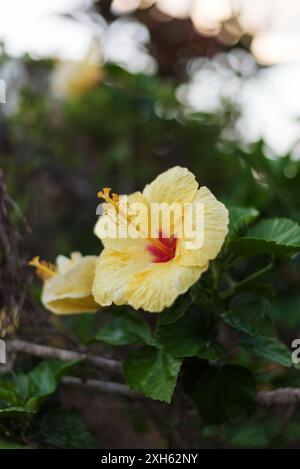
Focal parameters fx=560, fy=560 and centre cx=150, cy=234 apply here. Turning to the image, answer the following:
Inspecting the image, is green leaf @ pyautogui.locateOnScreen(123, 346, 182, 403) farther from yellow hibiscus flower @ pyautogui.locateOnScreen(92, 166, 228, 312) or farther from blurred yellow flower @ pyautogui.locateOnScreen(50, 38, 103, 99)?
blurred yellow flower @ pyautogui.locateOnScreen(50, 38, 103, 99)

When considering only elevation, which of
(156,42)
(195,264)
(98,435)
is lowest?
(98,435)

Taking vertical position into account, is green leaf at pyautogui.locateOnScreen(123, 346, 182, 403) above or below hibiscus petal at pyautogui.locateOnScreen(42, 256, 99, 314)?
below

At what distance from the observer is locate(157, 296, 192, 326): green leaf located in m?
0.99

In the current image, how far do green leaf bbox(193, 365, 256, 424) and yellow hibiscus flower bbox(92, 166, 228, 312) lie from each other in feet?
0.87

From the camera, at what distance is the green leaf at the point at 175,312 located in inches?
38.9

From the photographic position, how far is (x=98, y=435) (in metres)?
1.88

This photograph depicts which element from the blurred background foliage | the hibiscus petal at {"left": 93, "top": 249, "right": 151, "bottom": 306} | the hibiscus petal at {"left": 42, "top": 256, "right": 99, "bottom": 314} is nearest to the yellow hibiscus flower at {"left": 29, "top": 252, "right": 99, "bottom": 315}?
the hibiscus petal at {"left": 42, "top": 256, "right": 99, "bottom": 314}

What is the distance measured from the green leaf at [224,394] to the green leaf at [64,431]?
0.25m

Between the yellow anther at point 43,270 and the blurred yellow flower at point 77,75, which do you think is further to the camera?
the blurred yellow flower at point 77,75

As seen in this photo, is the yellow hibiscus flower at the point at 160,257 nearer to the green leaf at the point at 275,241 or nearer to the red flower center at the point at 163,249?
the red flower center at the point at 163,249

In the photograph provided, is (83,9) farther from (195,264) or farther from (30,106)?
(195,264)

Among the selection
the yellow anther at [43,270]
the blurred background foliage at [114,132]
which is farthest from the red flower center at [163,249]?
the blurred background foliage at [114,132]

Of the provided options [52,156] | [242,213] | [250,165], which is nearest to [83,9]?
[52,156]
